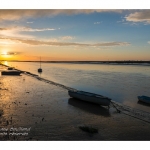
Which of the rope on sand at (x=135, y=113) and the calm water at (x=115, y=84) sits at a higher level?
the calm water at (x=115, y=84)

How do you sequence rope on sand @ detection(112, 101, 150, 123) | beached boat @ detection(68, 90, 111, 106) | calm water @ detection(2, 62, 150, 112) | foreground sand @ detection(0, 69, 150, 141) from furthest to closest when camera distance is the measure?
calm water @ detection(2, 62, 150, 112)
beached boat @ detection(68, 90, 111, 106)
rope on sand @ detection(112, 101, 150, 123)
foreground sand @ detection(0, 69, 150, 141)

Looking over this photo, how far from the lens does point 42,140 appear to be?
13.8m

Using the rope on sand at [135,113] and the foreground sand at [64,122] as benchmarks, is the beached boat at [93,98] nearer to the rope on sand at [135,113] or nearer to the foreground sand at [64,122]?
the foreground sand at [64,122]

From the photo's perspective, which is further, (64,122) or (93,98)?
(93,98)

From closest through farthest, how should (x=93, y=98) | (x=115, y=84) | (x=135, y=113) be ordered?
1. (x=135, y=113)
2. (x=93, y=98)
3. (x=115, y=84)

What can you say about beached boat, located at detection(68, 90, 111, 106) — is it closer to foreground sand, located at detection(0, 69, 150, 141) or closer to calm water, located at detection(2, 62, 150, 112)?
foreground sand, located at detection(0, 69, 150, 141)

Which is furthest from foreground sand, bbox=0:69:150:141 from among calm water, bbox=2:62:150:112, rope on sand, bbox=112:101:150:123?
calm water, bbox=2:62:150:112

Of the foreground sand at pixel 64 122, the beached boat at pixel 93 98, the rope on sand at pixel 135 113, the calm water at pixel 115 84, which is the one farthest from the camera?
the calm water at pixel 115 84

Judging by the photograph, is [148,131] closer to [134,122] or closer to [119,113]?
[134,122]

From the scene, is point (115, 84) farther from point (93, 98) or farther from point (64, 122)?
point (64, 122)

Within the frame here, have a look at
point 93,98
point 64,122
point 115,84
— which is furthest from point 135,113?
point 115,84

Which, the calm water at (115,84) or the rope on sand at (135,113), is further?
the calm water at (115,84)

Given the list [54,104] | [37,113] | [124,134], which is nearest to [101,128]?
[124,134]

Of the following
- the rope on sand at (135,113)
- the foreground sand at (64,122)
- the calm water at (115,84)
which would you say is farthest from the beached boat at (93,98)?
the calm water at (115,84)
